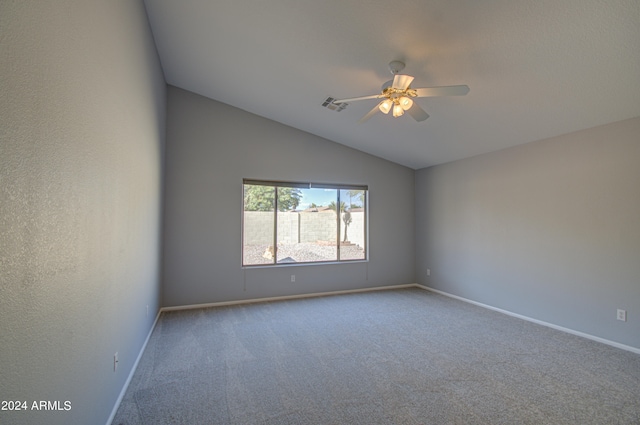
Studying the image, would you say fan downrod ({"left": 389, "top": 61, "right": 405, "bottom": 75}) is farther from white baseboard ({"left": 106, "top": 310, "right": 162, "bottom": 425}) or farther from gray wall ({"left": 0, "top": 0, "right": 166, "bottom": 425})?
white baseboard ({"left": 106, "top": 310, "right": 162, "bottom": 425})

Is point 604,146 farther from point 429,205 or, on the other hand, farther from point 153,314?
point 153,314

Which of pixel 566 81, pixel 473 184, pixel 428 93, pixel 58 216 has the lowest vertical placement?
pixel 58 216

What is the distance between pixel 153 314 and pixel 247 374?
1.88 metres

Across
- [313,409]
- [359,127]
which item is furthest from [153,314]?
[359,127]

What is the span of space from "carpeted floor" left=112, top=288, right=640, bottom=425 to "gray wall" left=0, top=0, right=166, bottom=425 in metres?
0.58

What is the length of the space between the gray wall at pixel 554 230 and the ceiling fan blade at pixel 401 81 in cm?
270

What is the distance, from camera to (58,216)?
127 centimetres

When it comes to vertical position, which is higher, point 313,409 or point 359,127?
point 359,127

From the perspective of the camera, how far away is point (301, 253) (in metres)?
5.49

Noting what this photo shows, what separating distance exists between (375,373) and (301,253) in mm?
3013

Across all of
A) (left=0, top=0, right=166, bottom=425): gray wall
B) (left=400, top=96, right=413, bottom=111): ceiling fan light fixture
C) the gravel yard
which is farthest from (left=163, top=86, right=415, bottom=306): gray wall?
(left=400, top=96, right=413, bottom=111): ceiling fan light fixture

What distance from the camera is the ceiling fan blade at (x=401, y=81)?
245 cm

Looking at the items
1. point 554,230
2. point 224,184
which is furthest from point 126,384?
point 554,230

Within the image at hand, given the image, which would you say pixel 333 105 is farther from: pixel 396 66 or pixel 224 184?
pixel 224 184
